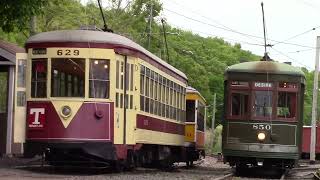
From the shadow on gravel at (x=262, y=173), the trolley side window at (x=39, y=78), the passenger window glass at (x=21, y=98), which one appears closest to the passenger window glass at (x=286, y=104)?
the shadow on gravel at (x=262, y=173)

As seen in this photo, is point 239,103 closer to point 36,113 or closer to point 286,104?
point 286,104

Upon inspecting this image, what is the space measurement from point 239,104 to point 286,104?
1.31m

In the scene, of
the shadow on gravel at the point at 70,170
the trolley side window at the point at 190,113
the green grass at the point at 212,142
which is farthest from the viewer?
the green grass at the point at 212,142

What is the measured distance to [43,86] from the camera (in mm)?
16281

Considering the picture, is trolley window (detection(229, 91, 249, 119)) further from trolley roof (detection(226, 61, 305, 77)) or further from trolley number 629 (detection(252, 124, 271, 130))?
trolley roof (detection(226, 61, 305, 77))

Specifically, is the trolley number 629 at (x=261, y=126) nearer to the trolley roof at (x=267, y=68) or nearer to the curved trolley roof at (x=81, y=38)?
the trolley roof at (x=267, y=68)

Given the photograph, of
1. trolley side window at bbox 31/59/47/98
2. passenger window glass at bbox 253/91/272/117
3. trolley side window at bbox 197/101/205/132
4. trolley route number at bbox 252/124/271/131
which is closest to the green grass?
trolley side window at bbox 197/101/205/132

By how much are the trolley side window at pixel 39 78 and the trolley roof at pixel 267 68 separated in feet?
18.9

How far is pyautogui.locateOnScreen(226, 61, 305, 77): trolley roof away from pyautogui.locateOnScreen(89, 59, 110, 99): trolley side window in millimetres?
4564

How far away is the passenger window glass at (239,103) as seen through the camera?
19.2m

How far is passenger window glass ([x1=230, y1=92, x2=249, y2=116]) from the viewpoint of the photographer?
755 inches

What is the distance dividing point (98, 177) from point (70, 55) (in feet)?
9.91

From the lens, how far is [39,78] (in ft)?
53.6

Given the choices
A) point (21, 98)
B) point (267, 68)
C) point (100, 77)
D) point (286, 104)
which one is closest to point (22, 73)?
point (21, 98)
